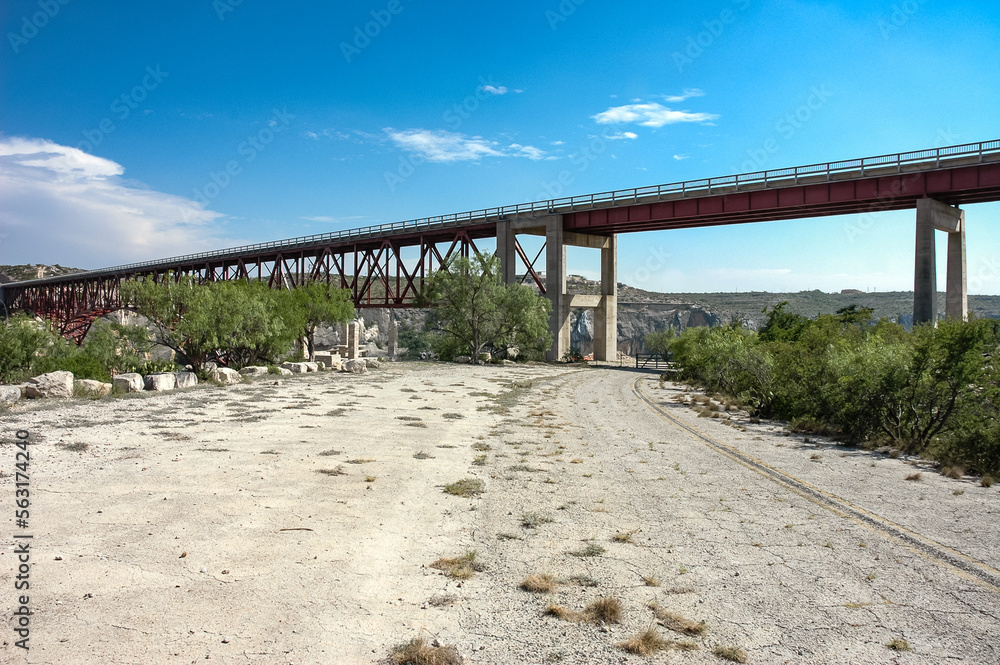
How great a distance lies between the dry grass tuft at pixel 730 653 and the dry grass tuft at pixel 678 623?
267 millimetres

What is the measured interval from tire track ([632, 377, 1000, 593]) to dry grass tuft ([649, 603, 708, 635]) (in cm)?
326

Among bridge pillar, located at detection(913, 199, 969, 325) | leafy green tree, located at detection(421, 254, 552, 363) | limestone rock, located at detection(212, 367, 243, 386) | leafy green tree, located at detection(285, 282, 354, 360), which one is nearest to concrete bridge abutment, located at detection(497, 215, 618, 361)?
leafy green tree, located at detection(421, 254, 552, 363)

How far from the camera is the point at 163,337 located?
2627cm

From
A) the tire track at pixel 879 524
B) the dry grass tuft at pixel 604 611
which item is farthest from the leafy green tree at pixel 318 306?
the dry grass tuft at pixel 604 611

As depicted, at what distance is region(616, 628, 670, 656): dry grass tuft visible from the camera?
15.0 ft

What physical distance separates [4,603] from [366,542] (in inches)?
129

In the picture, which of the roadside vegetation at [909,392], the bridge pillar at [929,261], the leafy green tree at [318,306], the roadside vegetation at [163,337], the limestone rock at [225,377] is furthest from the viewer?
the leafy green tree at [318,306]

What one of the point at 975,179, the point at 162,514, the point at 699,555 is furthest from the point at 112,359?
the point at 975,179

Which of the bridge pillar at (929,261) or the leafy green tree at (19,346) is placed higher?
the bridge pillar at (929,261)

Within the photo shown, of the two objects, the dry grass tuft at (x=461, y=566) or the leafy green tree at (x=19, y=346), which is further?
the leafy green tree at (x=19, y=346)

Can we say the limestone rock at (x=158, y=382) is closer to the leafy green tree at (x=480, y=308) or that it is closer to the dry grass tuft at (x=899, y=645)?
the dry grass tuft at (x=899, y=645)

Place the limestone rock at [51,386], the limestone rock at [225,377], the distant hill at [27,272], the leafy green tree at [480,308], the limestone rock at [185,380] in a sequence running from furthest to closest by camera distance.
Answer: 1. the distant hill at [27,272]
2. the leafy green tree at [480,308]
3. the limestone rock at [225,377]
4. the limestone rock at [185,380]
5. the limestone rock at [51,386]

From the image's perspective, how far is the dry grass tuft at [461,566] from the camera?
5980 mm

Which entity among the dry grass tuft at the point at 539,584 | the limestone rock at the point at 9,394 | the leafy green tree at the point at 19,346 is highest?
the leafy green tree at the point at 19,346
